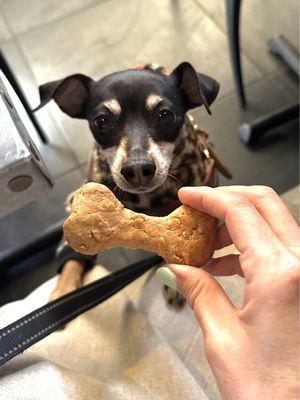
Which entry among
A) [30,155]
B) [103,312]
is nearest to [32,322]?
[103,312]

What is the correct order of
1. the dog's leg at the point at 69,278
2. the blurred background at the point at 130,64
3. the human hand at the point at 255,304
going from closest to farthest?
1. the human hand at the point at 255,304
2. the dog's leg at the point at 69,278
3. the blurred background at the point at 130,64

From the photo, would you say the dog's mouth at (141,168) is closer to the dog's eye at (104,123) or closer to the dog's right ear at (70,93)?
the dog's eye at (104,123)

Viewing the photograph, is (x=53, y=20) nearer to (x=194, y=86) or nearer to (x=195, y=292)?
(x=194, y=86)

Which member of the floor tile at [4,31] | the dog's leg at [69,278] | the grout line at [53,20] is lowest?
the dog's leg at [69,278]

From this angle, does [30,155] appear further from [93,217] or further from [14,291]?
[14,291]

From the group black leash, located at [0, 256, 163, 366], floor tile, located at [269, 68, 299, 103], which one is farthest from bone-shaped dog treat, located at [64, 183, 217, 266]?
floor tile, located at [269, 68, 299, 103]

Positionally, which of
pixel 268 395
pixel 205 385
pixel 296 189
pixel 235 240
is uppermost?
pixel 235 240

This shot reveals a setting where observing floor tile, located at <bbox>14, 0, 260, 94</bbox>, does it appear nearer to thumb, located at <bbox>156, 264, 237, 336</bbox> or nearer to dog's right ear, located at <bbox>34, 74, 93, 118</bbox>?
dog's right ear, located at <bbox>34, 74, 93, 118</bbox>

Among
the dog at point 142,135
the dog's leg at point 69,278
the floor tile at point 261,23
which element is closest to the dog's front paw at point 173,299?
the dog at point 142,135
